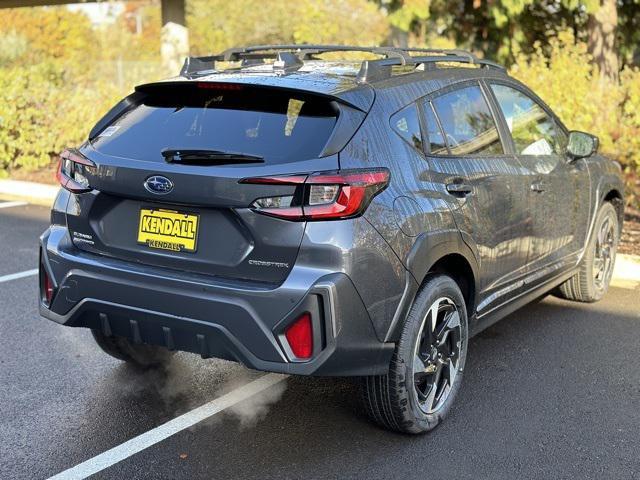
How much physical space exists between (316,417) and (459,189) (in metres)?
1.36

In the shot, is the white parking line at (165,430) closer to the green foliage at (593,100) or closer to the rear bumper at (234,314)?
the rear bumper at (234,314)

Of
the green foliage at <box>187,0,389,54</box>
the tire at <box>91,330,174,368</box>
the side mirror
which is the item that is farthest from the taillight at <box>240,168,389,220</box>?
the green foliage at <box>187,0,389,54</box>

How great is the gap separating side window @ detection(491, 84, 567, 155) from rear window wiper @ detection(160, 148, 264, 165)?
197 cm

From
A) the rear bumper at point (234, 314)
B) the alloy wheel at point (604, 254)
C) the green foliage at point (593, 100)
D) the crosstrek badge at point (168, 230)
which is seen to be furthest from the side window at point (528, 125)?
the green foliage at point (593, 100)

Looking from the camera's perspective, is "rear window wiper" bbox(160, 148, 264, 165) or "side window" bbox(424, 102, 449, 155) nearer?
"rear window wiper" bbox(160, 148, 264, 165)

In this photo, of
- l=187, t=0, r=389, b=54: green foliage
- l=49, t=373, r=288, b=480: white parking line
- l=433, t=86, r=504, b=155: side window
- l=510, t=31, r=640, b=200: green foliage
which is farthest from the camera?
l=187, t=0, r=389, b=54: green foliage

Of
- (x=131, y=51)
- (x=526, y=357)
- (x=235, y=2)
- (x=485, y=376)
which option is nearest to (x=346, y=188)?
(x=485, y=376)

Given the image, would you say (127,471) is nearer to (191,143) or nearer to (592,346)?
(191,143)

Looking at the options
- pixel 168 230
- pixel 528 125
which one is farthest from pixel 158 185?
pixel 528 125

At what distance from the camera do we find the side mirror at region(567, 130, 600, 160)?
5.33 meters

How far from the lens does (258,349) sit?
3289 millimetres

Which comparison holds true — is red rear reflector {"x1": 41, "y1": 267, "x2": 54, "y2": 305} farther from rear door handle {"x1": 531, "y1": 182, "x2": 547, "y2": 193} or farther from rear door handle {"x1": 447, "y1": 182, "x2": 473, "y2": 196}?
rear door handle {"x1": 531, "y1": 182, "x2": 547, "y2": 193}

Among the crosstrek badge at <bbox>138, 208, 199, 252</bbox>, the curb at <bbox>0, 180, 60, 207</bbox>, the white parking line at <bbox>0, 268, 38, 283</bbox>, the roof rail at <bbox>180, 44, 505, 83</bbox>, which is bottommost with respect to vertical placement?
the curb at <bbox>0, 180, 60, 207</bbox>

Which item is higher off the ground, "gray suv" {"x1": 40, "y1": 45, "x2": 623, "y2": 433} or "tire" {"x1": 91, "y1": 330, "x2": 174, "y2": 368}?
"gray suv" {"x1": 40, "y1": 45, "x2": 623, "y2": 433}
